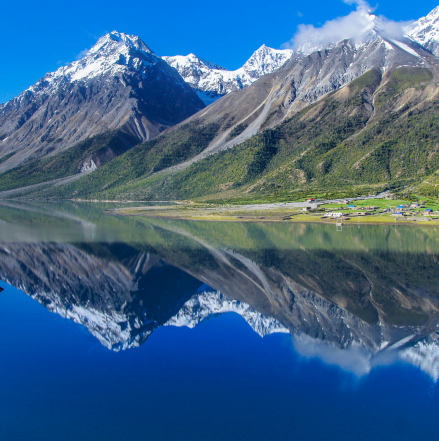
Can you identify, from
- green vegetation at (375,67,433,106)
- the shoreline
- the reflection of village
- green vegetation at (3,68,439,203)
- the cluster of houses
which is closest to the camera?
the shoreline

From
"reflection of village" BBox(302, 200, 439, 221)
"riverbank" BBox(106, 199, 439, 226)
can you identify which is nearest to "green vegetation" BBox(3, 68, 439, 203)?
"riverbank" BBox(106, 199, 439, 226)

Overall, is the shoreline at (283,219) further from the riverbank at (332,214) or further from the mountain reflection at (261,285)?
the mountain reflection at (261,285)

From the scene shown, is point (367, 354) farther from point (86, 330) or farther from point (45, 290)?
point (45, 290)

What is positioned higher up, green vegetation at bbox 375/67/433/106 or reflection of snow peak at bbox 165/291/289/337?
green vegetation at bbox 375/67/433/106

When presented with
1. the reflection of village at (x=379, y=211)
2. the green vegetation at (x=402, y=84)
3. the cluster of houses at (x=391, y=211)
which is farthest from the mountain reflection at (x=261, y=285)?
the green vegetation at (x=402, y=84)

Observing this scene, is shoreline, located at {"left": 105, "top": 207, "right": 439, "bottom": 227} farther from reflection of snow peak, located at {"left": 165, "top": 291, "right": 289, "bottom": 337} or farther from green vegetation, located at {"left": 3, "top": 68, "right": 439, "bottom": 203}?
reflection of snow peak, located at {"left": 165, "top": 291, "right": 289, "bottom": 337}

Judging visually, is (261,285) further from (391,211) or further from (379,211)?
(391,211)
